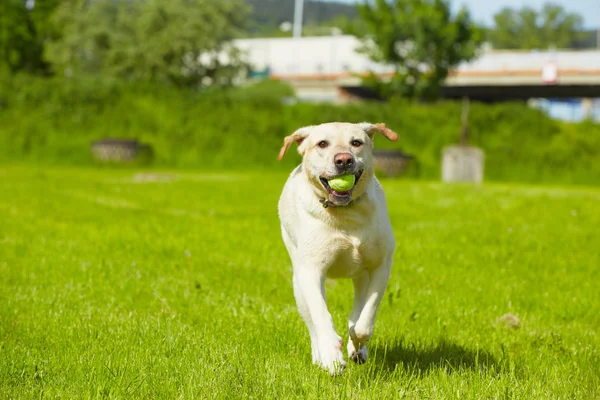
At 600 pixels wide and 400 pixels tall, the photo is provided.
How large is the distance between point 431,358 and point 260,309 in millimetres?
1704

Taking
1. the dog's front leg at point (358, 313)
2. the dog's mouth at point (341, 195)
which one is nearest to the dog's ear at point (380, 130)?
the dog's mouth at point (341, 195)

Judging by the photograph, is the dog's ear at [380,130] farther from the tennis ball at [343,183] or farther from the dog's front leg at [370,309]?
the dog's front leg at [370,309]

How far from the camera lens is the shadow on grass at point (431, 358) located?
4438 mm

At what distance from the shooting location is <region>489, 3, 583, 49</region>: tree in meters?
132

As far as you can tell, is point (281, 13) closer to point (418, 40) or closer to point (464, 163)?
point (418, 40)

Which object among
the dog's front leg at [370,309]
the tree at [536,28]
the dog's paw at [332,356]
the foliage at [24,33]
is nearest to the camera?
the dog's paw at [332,356]

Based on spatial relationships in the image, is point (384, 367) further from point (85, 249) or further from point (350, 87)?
point (350, 87)

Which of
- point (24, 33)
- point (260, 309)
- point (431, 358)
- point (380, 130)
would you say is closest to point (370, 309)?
point (431, 358)

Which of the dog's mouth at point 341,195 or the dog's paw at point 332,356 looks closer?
the dog's paw at point 332,356

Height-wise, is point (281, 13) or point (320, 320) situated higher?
point (281, 13)

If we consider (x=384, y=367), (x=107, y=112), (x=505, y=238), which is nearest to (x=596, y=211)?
(x=505, y=238)

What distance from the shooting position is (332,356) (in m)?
3.99

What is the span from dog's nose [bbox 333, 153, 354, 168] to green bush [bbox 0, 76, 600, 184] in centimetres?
2317

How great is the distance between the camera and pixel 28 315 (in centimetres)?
559
